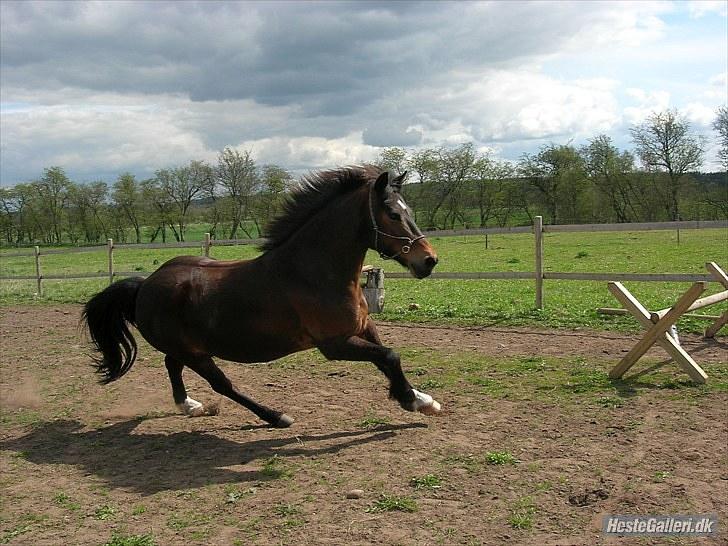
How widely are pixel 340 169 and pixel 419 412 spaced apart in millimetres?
2374

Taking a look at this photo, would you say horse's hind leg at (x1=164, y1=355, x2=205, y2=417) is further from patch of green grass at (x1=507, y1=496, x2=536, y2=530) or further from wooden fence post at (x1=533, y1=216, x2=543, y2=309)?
wooden fence post at (x1=533, y1=216, x2=543, y2=309)

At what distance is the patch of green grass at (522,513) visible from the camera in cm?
352

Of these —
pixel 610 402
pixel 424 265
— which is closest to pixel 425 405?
pixel 424 265

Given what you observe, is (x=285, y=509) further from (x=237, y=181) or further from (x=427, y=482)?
(x=237, y=181)

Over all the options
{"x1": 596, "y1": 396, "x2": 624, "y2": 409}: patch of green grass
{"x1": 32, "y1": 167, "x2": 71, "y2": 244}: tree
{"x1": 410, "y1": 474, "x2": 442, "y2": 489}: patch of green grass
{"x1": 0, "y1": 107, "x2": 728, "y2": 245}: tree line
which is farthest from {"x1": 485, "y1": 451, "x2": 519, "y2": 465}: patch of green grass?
{"x1": 32, "y1": 167, "x2": 71, "y2": 244}: tree

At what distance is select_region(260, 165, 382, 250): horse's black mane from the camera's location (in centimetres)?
559

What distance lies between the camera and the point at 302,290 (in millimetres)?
5320

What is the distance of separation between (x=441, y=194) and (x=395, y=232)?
46133 millimetres

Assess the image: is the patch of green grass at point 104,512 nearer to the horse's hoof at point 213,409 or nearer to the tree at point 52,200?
the horse's hoof at point 213,409

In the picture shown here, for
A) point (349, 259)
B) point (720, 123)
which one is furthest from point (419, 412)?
point (720, 123)

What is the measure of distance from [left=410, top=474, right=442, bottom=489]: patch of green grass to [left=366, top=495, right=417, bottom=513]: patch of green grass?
0.21 meters

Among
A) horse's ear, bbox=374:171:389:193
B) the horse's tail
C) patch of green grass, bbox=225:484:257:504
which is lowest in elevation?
patch of green grass, bbox=225:484:257:504

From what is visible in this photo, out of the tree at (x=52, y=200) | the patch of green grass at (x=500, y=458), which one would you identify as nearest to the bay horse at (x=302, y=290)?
the patch of green grass at (x=500, y=458)

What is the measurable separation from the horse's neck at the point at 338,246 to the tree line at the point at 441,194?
3777 centimetres
